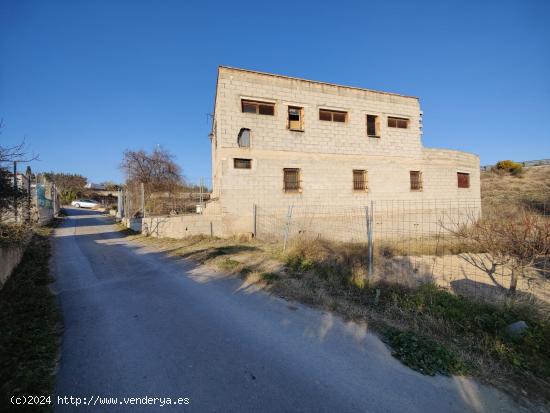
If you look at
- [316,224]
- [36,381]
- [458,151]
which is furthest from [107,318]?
[458,151]

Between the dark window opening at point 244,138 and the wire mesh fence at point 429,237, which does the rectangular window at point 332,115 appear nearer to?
the dark window opening at point 244,138

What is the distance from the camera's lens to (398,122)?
52.3ft

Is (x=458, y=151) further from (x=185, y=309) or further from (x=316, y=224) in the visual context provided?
(x=185, y=309)

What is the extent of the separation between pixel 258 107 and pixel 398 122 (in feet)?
28.7

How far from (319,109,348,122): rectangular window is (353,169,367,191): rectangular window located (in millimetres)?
2995

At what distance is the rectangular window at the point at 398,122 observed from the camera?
621 inches

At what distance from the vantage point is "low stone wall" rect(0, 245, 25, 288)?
5.28m

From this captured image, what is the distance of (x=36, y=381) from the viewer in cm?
254

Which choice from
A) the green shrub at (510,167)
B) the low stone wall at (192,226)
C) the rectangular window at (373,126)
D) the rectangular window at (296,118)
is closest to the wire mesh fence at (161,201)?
the low stone wall at (192,226)

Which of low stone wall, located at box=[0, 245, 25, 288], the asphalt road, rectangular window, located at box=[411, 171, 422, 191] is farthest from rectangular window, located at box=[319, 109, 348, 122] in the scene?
low stone wall, located at box=[0, 245, 25, 288]

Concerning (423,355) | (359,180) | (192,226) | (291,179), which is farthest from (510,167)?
(423,355)

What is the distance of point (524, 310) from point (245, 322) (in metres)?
4.33

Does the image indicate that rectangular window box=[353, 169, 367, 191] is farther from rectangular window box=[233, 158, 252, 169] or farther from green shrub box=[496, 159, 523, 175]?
green shrub box=[496, 159, 523, 175]

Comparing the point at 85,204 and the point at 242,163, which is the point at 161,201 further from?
the point at 85,204
